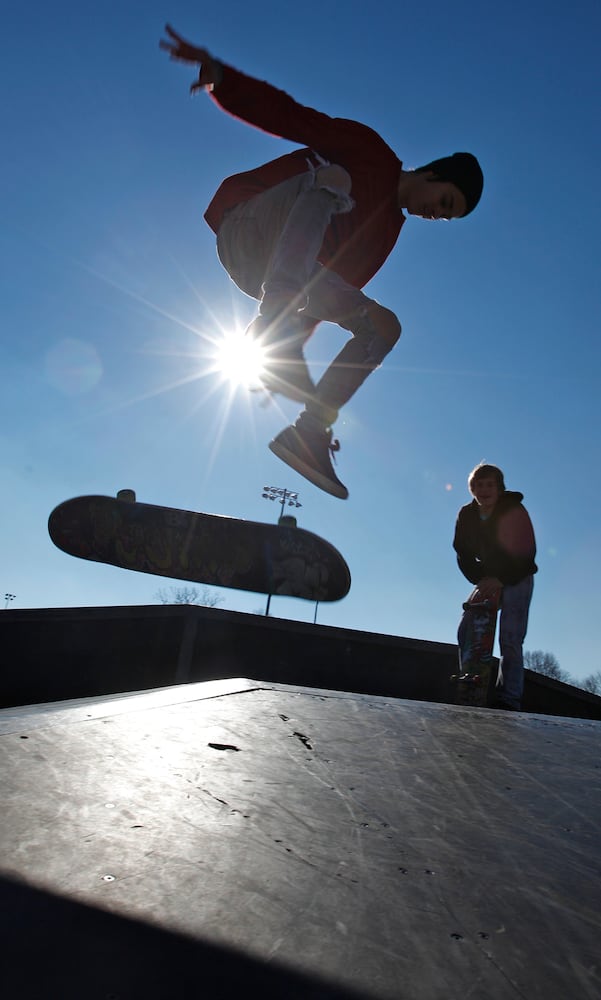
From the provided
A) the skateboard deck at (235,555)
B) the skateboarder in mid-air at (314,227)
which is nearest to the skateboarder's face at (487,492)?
the skateboarder in mid-air at (314,227)

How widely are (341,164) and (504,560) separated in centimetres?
198

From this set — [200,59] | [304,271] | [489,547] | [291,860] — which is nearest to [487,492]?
[489,547]

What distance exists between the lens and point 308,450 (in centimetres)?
241

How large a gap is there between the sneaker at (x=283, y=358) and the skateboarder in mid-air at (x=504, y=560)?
1.42 meters

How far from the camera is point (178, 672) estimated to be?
414cm

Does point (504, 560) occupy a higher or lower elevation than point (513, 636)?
higher

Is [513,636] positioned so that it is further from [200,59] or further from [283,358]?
[200,59]

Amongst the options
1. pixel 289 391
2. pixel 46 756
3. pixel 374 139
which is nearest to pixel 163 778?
pixel 46 756

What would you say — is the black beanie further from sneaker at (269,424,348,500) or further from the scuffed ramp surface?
the scuffed ramp surface

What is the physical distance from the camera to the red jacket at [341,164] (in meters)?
2.16

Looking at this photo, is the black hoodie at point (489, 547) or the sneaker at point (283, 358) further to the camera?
the black hoodie at point (489, 547)

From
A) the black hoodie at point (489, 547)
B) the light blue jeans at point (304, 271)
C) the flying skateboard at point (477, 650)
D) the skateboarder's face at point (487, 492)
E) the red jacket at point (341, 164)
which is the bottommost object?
the flying skateboard at point (477, 650)

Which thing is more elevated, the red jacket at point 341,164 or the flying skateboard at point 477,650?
the red jacket at point 341,164

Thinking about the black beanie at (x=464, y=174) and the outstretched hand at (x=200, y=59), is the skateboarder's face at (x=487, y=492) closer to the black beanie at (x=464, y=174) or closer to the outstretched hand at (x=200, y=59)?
the black beanie at (x=464, y=174)
